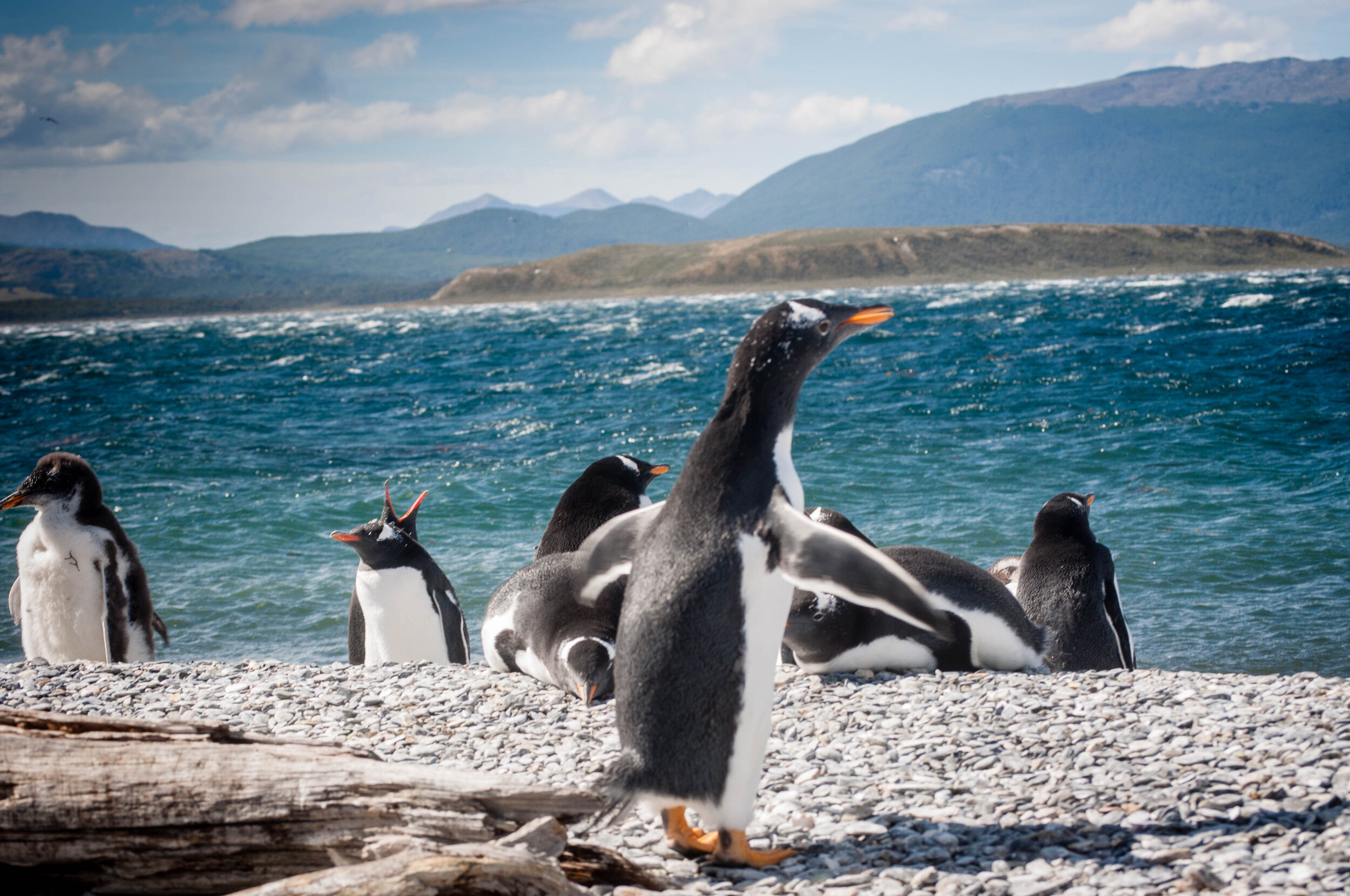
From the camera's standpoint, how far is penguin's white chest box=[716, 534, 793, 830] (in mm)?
3031

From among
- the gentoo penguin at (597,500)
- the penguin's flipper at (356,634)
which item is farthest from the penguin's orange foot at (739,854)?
the penguin's flipper at (356,634)

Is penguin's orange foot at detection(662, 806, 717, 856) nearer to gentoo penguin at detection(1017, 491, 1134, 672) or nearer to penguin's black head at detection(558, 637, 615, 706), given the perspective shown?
penguin's black head at detection(558, 637, 615, 706)

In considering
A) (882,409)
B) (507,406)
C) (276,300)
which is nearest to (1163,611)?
(882,409)

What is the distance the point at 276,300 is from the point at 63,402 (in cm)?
12809

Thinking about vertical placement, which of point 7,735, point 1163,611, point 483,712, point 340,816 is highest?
point 7,735

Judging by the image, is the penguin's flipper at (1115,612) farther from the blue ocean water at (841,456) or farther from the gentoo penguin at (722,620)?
the gentoo penguin at (722,620)

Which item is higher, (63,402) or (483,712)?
(63,402)

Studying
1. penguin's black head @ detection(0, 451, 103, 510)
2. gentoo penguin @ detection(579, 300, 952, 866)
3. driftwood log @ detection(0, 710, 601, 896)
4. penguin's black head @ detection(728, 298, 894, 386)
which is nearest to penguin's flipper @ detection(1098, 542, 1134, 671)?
gentoo penguin @ detection(579, 300, 952, 866)

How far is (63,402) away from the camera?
24.7 metres

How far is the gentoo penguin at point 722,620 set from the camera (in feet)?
9.92

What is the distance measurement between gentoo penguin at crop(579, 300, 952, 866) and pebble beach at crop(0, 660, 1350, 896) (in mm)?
194

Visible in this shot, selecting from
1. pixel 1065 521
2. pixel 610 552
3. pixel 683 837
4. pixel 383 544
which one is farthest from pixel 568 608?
pixel 1065 521

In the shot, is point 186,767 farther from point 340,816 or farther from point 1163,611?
point 1163,611

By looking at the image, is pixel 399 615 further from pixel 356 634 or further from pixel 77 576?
pixel 77 576
